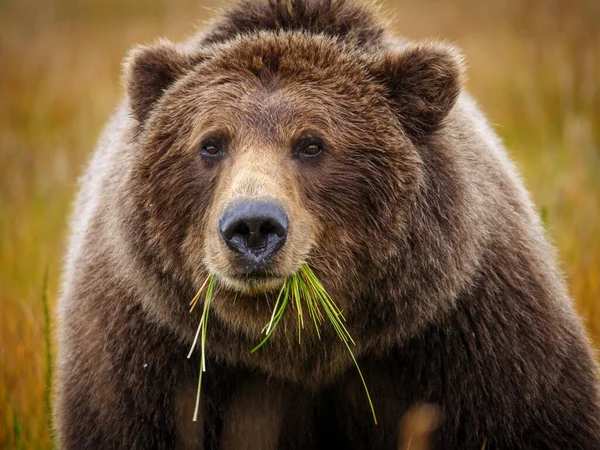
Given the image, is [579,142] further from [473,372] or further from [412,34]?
[412,34]

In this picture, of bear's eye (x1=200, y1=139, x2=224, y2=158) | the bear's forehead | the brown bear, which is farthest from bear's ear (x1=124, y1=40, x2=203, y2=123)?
bear's eye (x1=200, y1=139, x2=224, y2=158)

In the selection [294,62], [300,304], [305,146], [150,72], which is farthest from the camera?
[150,72]

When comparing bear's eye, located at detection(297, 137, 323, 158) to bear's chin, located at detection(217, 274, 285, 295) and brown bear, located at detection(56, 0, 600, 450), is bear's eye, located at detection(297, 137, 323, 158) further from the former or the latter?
bear's chin, located at detection(217, 274, 285, 295)

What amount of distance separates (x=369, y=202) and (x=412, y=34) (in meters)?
12.2

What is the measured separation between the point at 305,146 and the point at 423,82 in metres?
0.65

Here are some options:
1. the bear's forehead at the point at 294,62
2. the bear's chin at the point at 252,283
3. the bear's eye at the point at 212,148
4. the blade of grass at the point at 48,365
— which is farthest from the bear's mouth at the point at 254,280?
the blade of grass at the point at 48,365

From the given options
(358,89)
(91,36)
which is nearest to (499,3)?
(91,36)

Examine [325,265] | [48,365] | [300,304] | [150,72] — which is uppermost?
[150,72]

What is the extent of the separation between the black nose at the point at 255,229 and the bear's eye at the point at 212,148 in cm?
60

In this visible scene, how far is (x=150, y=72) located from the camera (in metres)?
4.65

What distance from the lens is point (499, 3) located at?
56.3ft

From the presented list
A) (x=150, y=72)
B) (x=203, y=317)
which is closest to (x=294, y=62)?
(x=150, y=72)

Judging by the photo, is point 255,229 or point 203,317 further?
point 203,317

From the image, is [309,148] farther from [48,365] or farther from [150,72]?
[48,365]
